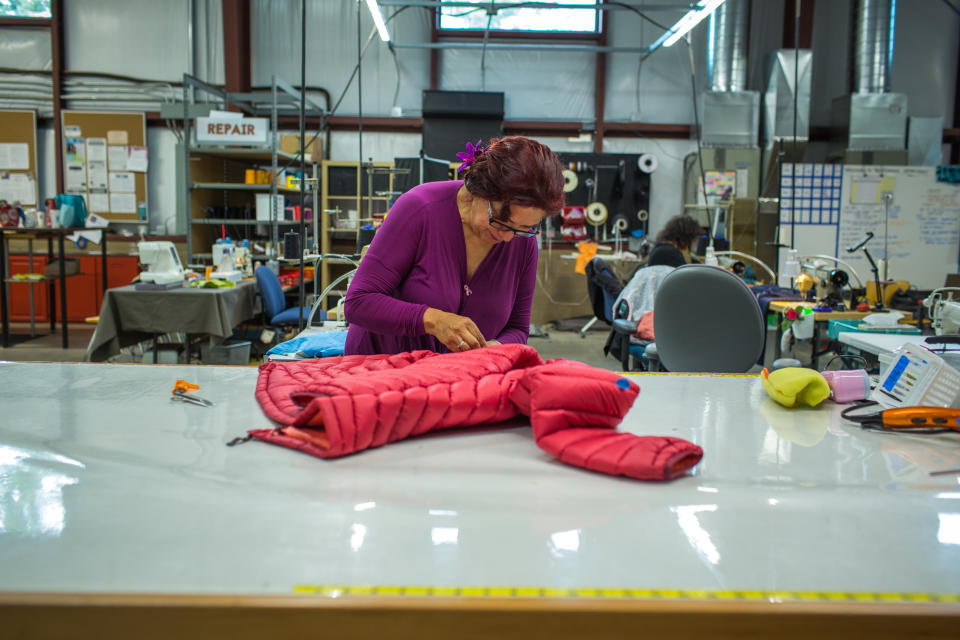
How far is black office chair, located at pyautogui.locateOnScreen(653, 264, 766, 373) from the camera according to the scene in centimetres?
232

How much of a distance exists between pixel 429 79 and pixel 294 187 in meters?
2.30

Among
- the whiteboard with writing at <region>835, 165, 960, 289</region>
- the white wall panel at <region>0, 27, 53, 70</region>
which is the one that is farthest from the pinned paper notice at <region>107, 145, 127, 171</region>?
the whiteboard with writing at <region>835, 165, 960, 289</region>

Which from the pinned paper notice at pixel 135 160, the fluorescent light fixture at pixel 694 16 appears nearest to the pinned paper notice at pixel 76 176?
the pinned paper notice at pixel 135 160

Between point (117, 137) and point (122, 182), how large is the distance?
19.9 inches

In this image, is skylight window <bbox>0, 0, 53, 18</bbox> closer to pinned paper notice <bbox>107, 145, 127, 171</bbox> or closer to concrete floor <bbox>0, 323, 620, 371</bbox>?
pinned paper notice <bbox>107, 145, 127, 171</bbox>

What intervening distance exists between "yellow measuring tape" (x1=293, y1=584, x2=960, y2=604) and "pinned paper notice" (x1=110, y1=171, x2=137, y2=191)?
26.9 ft

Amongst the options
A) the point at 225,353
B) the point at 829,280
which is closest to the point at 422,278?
the point at 829,280

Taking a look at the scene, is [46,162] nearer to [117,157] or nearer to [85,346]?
[117,157]

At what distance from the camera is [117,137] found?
296 inches

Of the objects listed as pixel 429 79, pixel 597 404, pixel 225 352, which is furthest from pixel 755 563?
pixel 429 79

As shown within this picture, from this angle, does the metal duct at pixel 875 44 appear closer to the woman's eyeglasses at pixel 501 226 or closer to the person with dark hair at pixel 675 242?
the person with dark hair at pixel 675 242

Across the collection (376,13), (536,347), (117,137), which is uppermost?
(376,13)

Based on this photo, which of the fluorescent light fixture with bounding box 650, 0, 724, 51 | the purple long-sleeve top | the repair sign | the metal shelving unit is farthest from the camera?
the metal shelving unit

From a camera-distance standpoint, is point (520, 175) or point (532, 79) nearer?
point (520, 175)
